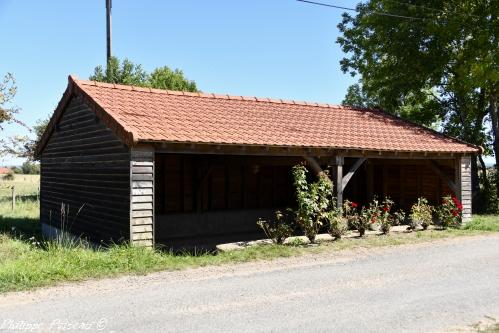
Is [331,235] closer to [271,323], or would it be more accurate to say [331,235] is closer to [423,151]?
[423,151]

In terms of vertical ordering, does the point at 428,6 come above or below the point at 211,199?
above

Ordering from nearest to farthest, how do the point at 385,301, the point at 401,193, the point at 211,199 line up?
Answer: the point at 385,301, the point at 211,199, the point at 401,193

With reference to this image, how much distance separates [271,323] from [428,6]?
63.8 ft

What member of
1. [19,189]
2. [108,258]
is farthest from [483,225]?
[19,189]

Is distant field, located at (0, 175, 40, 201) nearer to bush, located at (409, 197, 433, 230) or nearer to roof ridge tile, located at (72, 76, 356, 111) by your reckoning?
roof ridge tile, located at (72, 76, 356, 111)

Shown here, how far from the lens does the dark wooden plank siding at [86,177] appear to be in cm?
958

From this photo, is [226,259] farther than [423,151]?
No

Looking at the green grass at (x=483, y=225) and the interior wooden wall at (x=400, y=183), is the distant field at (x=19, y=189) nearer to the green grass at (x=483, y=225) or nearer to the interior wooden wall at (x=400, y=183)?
the interior wooden wall at (x=400, y=183)

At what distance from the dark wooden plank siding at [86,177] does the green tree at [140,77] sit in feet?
31.1

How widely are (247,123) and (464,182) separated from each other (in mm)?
7183

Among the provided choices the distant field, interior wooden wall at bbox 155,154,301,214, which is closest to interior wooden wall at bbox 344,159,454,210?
interior wooden wall at bbox 155,154,301,214

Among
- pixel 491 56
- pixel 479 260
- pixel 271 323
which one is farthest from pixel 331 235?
pixel 491 56

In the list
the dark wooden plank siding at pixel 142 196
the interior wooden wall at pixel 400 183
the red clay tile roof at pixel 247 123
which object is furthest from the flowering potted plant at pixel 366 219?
the dark wooden plank siding at pixel 142 196

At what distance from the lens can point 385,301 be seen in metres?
6.10
